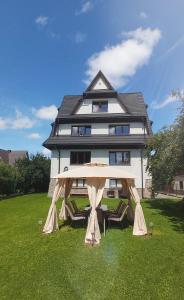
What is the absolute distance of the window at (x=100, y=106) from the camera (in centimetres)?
3064

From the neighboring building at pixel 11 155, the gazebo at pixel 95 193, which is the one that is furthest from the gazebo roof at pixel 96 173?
the neighboring building at pixel 11 155

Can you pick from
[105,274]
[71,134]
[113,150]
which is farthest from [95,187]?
[71,134]

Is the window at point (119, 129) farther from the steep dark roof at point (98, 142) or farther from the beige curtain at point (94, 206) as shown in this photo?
the beige curtain at point (94, 206)

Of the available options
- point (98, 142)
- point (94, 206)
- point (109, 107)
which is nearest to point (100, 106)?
point (109, 107)

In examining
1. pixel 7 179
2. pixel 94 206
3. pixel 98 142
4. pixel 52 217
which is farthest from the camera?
pixel 7 179

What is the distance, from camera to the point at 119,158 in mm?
28328

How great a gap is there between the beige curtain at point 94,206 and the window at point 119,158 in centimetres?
1628

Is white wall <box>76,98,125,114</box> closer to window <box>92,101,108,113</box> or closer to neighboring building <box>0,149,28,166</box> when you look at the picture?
window <box>92,101,108,113</box>

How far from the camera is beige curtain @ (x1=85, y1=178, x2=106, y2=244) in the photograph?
10727mm

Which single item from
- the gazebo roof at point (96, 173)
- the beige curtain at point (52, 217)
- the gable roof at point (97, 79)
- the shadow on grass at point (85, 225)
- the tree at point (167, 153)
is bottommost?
the shadow on grass at point (85, 225)

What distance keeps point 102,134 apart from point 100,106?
3.54 meters

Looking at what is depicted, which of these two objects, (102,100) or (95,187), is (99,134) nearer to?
(102,100)

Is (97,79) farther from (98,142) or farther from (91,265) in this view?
(91,265)

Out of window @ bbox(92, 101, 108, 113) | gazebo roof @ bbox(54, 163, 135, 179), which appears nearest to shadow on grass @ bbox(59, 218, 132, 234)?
gazebo roof @ bbox(54, 163, 135, 179)
